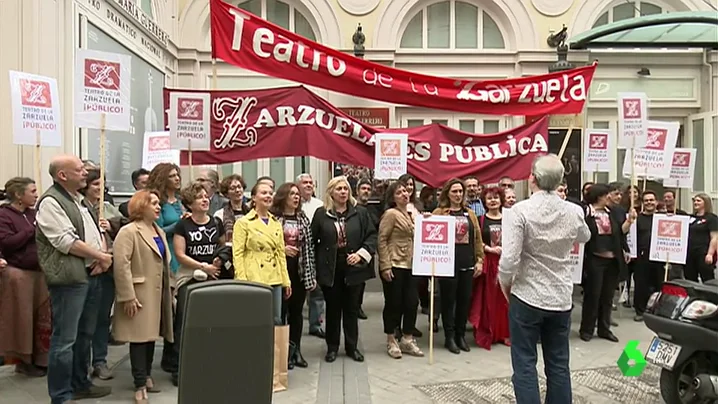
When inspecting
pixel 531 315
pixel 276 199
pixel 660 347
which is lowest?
pixel 660 347

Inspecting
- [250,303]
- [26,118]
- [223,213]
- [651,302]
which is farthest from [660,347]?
[26,118]

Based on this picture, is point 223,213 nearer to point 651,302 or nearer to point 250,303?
point 250,303

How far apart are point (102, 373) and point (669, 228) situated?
6772 millimetres

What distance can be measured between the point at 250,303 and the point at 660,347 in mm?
3351

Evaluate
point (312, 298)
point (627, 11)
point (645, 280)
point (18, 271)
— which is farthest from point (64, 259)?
point (627, 11)

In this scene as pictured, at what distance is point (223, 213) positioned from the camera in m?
6.71

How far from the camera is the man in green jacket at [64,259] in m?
4.78

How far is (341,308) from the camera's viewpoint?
675 cm

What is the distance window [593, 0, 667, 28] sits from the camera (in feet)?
44.2

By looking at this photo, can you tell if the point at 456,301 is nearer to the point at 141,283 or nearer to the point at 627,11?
the point at 141,283

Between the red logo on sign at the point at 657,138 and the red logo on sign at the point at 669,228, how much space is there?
47.1 inches

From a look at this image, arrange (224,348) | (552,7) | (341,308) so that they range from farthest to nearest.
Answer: (552,7) → (341,308) → (224,348)

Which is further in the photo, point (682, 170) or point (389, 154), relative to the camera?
point (682, 170)

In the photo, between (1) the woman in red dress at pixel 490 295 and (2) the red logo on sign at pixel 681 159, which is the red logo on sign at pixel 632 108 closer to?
(2) the red logo on sign at pixel 681 159
